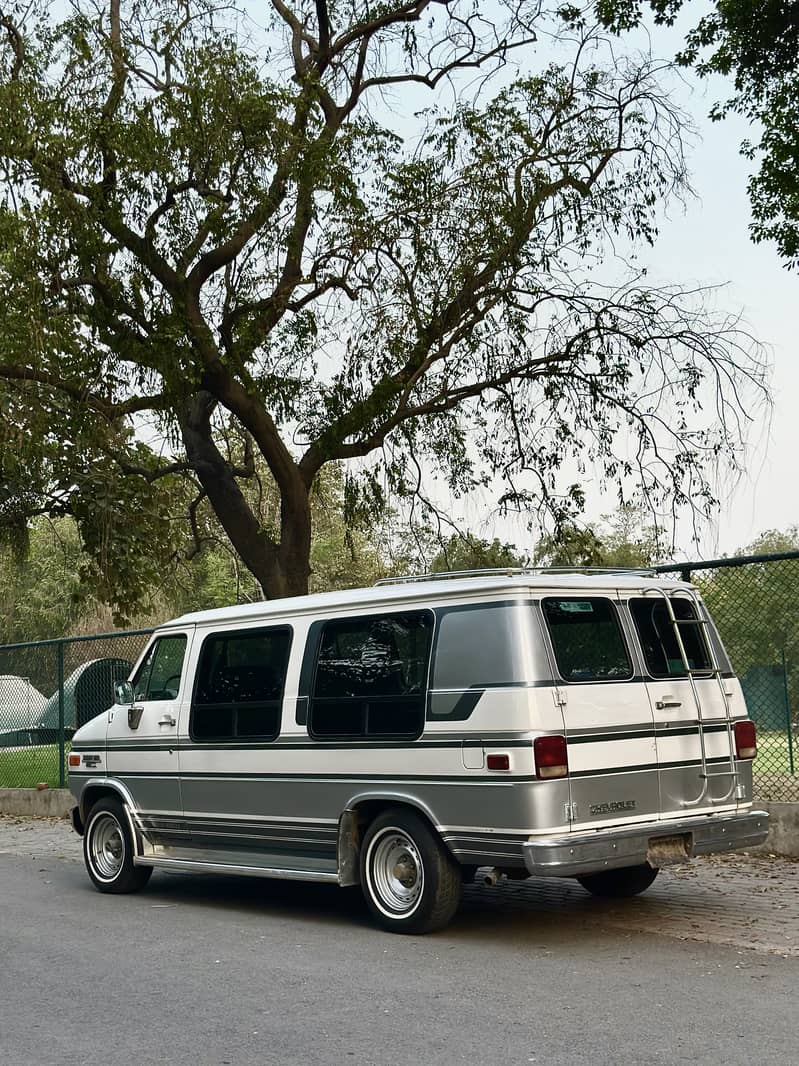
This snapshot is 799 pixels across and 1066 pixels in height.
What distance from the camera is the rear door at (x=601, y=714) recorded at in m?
8.40

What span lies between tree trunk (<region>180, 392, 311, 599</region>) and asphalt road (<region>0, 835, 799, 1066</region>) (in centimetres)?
923

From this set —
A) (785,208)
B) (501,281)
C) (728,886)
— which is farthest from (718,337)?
(728,886)

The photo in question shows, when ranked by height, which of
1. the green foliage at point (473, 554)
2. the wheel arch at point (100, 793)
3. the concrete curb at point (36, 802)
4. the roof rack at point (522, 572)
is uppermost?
the green foliage at point (473, 554)

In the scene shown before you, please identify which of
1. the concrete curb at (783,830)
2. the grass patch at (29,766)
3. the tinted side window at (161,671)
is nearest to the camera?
the tinted side window at (161,671)

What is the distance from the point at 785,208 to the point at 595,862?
14151mm

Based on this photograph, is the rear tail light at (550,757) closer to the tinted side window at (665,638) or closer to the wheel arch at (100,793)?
the tinted side window at (665,638)

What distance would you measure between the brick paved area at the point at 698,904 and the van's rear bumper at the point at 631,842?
0.50 metres

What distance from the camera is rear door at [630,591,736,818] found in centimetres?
895

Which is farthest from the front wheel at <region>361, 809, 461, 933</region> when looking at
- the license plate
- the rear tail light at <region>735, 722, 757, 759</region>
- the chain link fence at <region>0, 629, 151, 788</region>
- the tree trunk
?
the tree trunk

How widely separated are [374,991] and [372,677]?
8.05 ft

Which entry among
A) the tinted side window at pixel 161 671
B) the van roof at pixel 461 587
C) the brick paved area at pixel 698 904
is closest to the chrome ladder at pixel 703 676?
the van roof at pixel 461 587

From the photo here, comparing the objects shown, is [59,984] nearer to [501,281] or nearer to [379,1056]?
[379,1056]

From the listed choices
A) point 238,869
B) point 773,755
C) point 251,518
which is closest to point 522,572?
point 238,869

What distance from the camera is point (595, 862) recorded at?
8227 mm
